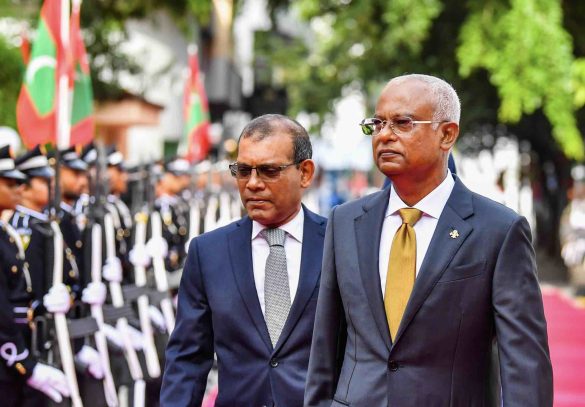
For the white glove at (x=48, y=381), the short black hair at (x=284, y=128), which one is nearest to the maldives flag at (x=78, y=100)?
the white glove at (x=48, y=381)

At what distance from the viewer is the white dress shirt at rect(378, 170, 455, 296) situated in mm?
3764

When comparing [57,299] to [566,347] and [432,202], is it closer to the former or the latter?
[432,202]

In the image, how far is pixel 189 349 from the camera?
182 inches

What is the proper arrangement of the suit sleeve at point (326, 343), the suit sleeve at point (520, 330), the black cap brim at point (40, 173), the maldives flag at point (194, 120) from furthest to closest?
the maldives flag at point (194, 120) → the black cap brim at point (40, 173) → the suit sleeve at point (326, 343) → the suit sleeve at point (520, 330)

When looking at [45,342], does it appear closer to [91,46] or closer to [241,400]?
[241,400]

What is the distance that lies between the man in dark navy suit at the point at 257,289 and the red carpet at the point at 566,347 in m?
6.01

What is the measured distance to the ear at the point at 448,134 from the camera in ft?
12.5

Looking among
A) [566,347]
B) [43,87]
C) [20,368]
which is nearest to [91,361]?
[20,368]

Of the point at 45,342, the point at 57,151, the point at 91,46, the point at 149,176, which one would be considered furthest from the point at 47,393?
the point at 91,46

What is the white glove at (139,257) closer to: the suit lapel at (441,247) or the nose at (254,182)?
the nose at (254,182)

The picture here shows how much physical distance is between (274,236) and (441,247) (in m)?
1.23

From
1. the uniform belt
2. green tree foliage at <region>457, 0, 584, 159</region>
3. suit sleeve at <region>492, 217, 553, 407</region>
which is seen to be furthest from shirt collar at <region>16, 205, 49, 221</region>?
green tree foliage at <region>457, 0, 584, 159</region>

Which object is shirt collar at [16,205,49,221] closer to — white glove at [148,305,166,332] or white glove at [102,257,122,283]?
white glove at [102,257,122,283]

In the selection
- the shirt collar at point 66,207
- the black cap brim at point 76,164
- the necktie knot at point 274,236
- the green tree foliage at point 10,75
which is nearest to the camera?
the necktie knot at point 274,236
